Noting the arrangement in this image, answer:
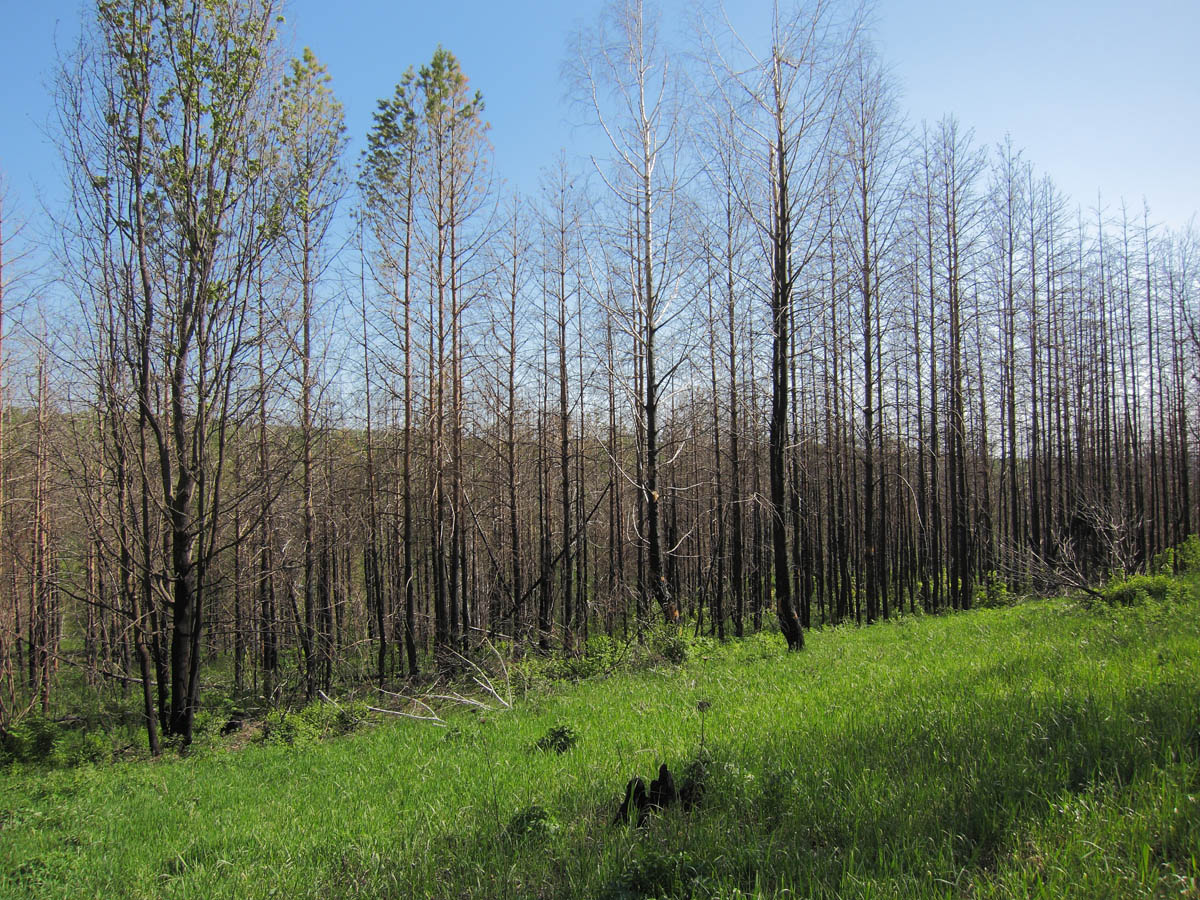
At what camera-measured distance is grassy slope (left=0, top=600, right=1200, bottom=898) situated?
95.0 inches

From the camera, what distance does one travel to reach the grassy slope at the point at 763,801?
2412 mm

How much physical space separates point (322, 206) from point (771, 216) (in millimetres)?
8295

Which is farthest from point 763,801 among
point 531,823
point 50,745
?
point 50,745

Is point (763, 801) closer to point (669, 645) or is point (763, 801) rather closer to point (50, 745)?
point (669, 645)

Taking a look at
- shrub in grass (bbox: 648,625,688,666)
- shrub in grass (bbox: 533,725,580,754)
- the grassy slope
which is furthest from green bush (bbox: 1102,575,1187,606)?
shrub in grass (bbox: 533,725,580,754)

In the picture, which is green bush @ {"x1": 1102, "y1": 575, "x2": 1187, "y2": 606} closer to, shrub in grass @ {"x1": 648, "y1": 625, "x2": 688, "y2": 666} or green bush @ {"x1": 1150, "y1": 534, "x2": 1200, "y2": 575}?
green bush @ {"x1": 1150, "y1": 534, "x2": 1200, "y2": 575}

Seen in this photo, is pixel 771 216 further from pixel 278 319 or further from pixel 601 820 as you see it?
pixel 601 820

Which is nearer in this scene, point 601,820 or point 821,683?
point 601,820

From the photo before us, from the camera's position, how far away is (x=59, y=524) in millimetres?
20500

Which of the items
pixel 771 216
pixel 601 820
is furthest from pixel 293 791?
pixel 771 216

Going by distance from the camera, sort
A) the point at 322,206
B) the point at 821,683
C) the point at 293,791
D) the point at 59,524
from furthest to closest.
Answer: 1. the point at 59,524
2. the point at 322,206
3. the point at 821,683
4. the point at 293,791

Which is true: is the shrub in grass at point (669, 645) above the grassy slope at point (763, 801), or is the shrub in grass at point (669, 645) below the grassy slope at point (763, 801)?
below

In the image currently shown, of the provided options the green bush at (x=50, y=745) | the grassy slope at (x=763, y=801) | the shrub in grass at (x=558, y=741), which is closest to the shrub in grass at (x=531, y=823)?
the grassy slope at (x=763, y=801)

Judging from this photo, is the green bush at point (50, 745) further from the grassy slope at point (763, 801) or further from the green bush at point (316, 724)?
the grassy slope at point (763, 801)
